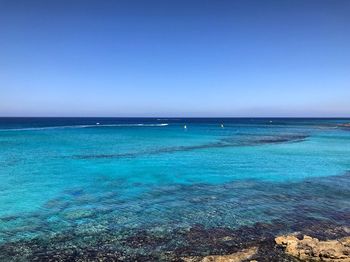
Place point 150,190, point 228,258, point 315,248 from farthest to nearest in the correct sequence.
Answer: point 150,190 → point 315,248 → point 228,258

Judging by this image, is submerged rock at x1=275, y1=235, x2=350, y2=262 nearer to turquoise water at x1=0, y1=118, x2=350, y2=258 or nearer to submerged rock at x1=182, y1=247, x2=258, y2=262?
submerged rock at x1=182, y1=247, x2=258, y2=262

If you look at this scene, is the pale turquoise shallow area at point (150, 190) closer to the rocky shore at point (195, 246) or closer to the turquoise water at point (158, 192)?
the turquoise water at point (158, 192)

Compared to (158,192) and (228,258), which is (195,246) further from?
(158,192)

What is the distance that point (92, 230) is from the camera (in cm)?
1320

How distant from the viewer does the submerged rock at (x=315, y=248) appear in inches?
→ 415

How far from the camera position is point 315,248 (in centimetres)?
1101

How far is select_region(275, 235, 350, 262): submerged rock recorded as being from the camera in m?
10.5

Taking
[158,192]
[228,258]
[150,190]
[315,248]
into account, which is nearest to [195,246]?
[228,258]

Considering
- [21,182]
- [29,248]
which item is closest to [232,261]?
[29,248]

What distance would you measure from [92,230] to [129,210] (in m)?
2.94

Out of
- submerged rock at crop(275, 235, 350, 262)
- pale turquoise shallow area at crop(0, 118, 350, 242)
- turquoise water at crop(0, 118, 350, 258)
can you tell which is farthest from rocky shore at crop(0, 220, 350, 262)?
pale turquoise shallow area at crop(0, 118, 350, 242)

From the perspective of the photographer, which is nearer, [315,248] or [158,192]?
[315,248]

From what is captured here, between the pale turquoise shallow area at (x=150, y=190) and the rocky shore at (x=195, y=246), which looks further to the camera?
the pale turquoise shallow area at (x=150, y=190)

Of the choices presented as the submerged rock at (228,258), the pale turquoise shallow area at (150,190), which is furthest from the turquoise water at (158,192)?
the submerged rock at (228,258)
